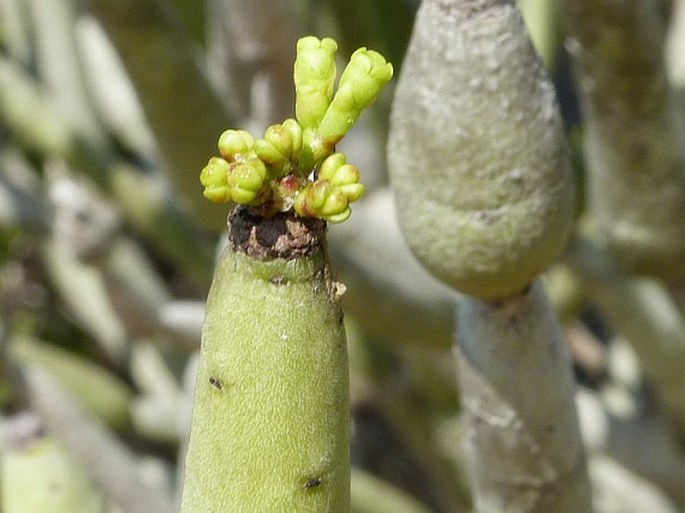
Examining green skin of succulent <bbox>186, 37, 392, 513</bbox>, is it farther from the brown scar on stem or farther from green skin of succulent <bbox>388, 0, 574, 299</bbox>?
green skin of succulent <bbox>388, 0, 574, 299</bbox>

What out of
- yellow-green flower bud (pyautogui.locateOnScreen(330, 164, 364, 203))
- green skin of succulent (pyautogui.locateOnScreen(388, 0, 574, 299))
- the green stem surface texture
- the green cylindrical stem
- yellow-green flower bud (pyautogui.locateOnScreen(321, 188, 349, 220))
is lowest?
the green cylindrical stem

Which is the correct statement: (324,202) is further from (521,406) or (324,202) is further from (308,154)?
(521,406)

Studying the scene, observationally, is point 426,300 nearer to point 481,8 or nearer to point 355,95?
point 481,8

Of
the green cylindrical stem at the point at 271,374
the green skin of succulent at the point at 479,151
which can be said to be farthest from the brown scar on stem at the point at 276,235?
the green skin of succulent at the point at 479,151

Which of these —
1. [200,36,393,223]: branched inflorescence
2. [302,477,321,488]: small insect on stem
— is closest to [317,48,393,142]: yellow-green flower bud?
[200,36,393,223]: branched inflorescence

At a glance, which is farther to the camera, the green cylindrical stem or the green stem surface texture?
the green stem surface texture

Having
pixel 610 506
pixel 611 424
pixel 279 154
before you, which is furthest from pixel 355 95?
pixel 610 506
